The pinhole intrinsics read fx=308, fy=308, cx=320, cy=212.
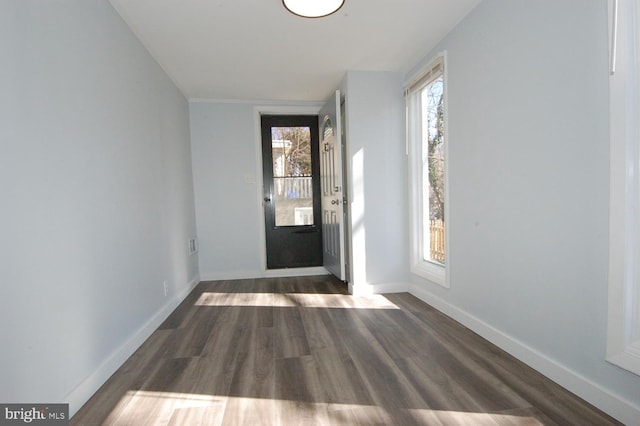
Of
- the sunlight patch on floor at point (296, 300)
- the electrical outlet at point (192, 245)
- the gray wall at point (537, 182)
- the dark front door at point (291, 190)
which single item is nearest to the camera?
the gray wall at point (537, 182)

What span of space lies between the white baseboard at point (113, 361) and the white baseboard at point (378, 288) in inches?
69.3

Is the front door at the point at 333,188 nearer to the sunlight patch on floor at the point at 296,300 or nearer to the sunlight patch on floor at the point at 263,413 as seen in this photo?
the sunlight patch on floor at the point at 296,300

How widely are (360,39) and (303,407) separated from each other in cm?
257

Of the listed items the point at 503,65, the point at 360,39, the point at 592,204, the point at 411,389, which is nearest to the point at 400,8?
the point at 360,39

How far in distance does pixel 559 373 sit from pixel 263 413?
1.47 metres

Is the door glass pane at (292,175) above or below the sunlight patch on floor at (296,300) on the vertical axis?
above

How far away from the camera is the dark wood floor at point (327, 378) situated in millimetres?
1355

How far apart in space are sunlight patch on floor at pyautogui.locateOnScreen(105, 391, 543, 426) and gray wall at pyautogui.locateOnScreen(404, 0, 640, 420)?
0.51m

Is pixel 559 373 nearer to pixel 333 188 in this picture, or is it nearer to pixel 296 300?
pixel 296 300

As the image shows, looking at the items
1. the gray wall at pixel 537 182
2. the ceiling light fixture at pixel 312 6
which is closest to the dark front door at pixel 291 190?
the gray wall at pixel 537 182

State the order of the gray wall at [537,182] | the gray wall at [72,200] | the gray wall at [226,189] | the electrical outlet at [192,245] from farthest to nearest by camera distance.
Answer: the gray wall at [226,189], the electrical outlet at [192,245], the gray wall at [537,182], the gray wall at [72,200]

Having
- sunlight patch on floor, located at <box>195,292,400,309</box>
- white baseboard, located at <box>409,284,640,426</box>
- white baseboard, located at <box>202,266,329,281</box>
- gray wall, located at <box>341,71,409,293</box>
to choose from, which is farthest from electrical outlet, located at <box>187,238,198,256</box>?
white baseboard, located at <box>409,284,640,426</box>

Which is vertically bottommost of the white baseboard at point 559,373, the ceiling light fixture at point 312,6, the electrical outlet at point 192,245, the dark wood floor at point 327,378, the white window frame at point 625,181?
the dark wood floor at point 327,378

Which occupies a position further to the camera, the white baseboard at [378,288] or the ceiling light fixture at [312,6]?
the white baseboard at [378,288]
